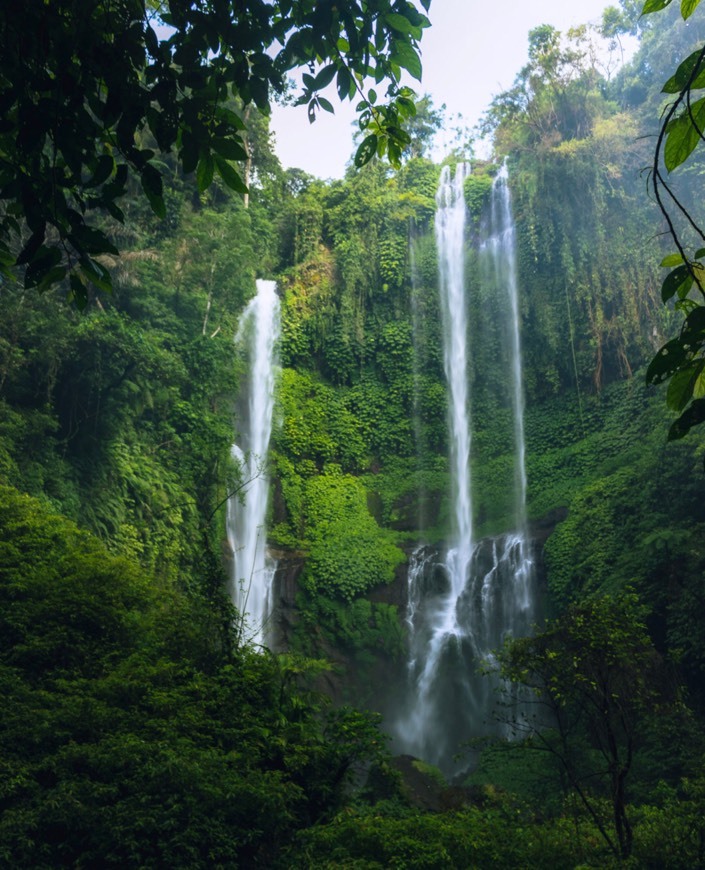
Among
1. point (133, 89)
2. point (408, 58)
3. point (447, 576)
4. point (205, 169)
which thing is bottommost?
point (205, 169)

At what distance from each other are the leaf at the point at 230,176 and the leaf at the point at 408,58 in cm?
82

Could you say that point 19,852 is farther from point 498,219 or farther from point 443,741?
point 498,219

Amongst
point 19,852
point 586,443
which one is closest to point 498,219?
point 586,443

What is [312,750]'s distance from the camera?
5.40 metres

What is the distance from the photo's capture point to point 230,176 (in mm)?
2031

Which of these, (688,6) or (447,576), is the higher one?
(447,576)

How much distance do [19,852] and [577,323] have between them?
18.1 m

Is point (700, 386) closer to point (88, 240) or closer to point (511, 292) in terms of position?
point (88, 240)

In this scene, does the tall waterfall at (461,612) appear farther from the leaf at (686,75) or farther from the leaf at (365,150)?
the leaf at (686,75)

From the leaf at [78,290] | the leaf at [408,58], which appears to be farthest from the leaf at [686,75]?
the leaf at [78,290]

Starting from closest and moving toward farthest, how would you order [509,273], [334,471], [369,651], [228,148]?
[228,148], [369,651], [334,471], [509,273]

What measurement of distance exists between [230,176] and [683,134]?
124 centimetres

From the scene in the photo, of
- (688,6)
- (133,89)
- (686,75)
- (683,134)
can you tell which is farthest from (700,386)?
(133,89)

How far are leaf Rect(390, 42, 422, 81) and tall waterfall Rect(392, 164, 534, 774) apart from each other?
10663 millimetres
